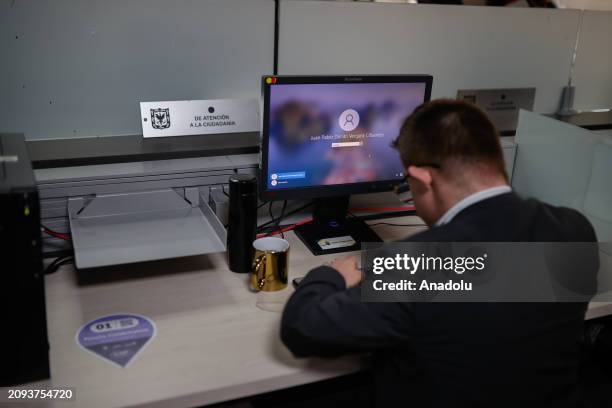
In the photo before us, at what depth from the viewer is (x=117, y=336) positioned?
3.73 ft

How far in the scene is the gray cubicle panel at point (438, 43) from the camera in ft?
5.69

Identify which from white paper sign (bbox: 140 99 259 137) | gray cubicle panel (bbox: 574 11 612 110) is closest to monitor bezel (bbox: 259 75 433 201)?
white paper sign (bbox: 140 99 259 137)

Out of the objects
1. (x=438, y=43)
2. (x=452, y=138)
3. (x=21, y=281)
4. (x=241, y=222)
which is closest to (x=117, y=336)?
(x=21, y=281)

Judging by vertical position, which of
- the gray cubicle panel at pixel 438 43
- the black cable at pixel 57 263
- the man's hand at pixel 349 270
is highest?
the gray cubicle panel at pixel 438 43

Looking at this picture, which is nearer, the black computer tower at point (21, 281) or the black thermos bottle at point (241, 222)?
the black computer tower at point (21, 281)

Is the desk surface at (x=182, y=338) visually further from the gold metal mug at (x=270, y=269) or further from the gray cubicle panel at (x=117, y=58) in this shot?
the gray cubicle panel at (x=117, y=58)

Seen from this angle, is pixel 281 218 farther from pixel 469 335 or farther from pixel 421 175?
pixel 469 335

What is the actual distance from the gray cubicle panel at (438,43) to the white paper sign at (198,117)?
0.20 meters

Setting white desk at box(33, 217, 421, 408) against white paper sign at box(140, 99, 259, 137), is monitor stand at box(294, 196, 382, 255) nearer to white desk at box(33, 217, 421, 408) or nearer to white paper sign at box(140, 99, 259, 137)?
white desk at box(33, 217, 421, 408)

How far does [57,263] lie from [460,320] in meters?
0.96

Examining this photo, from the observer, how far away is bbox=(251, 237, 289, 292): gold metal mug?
1294 millimetres

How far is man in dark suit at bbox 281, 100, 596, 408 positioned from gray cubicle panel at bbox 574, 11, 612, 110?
1281 millimetres

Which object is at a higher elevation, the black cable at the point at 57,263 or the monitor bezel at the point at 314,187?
the monitor bezel at the point at 314,187

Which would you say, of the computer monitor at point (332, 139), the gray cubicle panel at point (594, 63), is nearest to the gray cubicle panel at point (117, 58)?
the computer monitor at point (332, 139)
